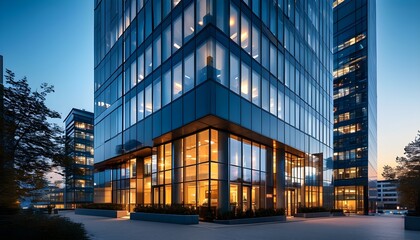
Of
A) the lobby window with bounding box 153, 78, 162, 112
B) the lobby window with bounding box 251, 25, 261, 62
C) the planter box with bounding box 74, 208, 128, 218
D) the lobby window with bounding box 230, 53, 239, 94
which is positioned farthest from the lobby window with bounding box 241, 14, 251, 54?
the planter box with bounding box 74, 208, 128, 218

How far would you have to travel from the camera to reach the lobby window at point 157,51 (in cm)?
2889

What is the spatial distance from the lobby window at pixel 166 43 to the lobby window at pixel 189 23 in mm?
2517

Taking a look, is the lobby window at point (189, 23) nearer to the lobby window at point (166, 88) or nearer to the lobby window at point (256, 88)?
the lobby window at point (166, 88)

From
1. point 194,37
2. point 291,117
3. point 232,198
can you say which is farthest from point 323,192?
point 194,37

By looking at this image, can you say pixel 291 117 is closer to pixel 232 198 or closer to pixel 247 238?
pixel 232 198

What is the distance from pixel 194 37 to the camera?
24.2m

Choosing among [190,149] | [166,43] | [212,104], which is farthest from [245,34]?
[190,149]

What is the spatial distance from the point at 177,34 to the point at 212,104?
7665 millimetres

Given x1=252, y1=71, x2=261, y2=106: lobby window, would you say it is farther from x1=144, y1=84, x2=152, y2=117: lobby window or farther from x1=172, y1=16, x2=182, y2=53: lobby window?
x1=144, y1=84, x2=152, y2=117: lobby window

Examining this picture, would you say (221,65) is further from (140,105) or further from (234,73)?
(140,105)

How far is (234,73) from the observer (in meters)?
24.8

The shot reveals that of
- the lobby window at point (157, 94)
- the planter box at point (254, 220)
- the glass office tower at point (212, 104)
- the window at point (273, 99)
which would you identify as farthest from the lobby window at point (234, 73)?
the planter box at point (254, 220)

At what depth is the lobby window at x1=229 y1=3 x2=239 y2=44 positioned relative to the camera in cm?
2486

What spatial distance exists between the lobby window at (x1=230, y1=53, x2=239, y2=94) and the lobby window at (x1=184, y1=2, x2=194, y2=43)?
3.53 m
